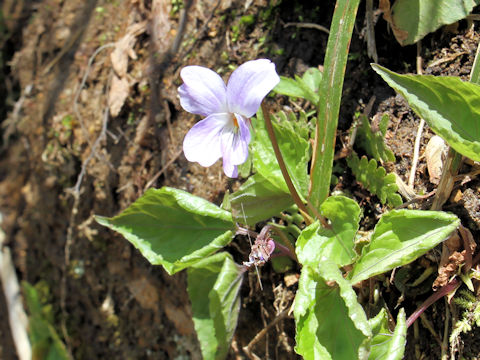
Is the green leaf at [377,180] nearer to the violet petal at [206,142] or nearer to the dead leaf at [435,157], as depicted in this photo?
the dead leaf at [435,157]

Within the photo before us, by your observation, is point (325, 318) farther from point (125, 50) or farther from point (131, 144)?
point (125, 50)

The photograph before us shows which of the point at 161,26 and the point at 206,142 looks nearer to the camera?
the point at 206,142

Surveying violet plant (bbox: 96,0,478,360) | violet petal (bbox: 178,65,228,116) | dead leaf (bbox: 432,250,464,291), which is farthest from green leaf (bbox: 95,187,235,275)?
dead leaf (bbox: 432,250,464,291)

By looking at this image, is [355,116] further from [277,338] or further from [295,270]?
→ [277,338]

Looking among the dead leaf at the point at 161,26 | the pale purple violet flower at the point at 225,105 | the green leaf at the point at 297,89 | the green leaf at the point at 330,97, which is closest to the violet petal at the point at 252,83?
the pale purple violet flower at the point at 225,105

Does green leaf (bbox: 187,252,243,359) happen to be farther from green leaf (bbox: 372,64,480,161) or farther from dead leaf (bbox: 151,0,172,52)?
dead leaf (bbox: 151,0,172,52)

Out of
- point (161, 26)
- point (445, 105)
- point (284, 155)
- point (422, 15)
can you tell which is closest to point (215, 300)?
point (284, 155)

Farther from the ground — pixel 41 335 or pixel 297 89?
pixel 297 89
